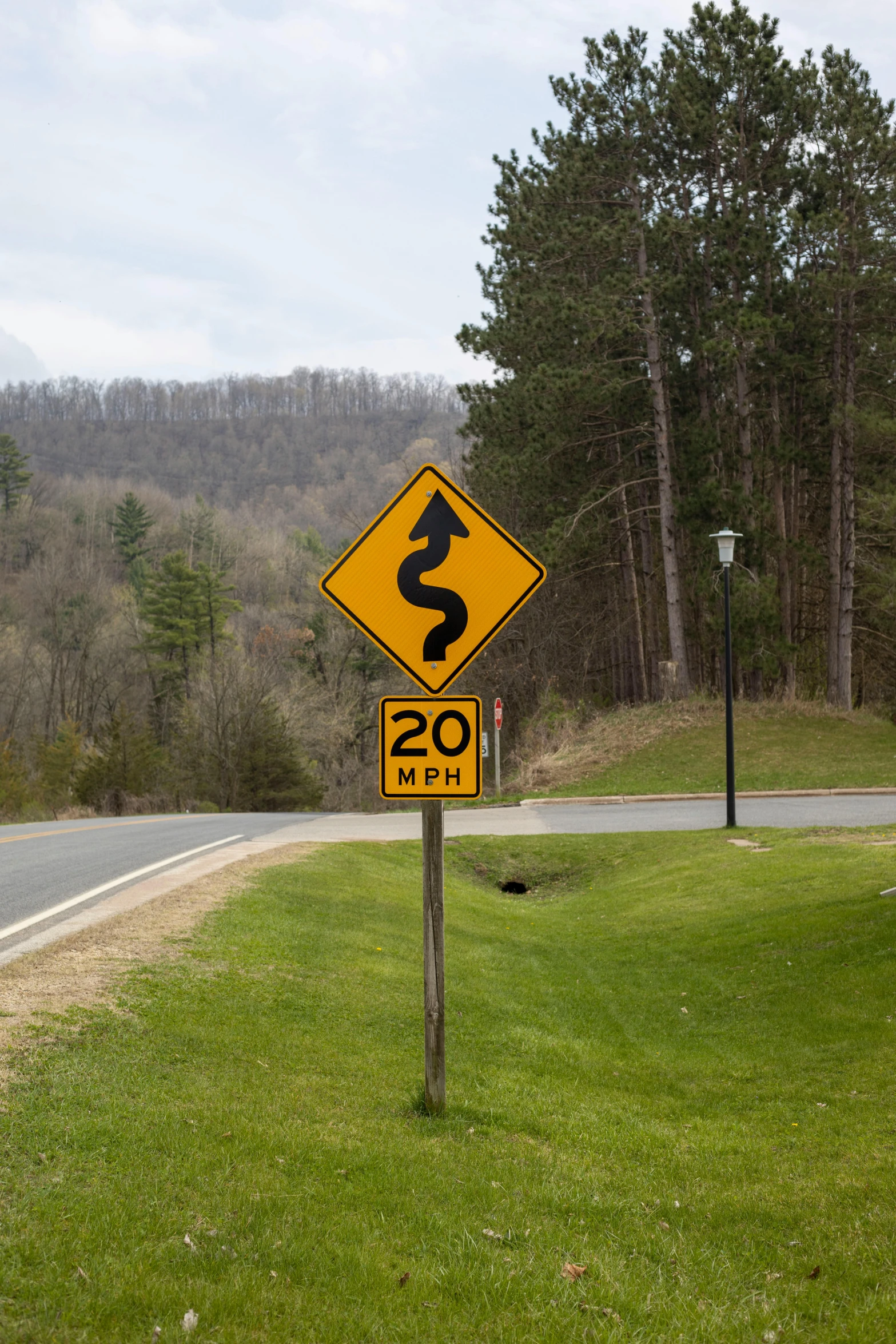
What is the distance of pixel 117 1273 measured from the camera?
3.13 metres

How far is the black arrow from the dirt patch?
2.78 metres

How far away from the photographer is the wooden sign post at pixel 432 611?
4.79 m

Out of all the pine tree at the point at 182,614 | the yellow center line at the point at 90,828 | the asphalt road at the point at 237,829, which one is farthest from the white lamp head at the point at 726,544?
the pine tree at the point at 182,614

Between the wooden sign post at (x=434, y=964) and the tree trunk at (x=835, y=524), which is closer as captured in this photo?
the wooden sign post at (x=434, y=964)

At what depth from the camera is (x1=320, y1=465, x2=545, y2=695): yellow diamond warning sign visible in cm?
484

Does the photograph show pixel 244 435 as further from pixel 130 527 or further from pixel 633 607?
pixel 633 607

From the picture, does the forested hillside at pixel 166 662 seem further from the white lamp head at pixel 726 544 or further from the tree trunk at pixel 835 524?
the tree trunk at pixel 835 524

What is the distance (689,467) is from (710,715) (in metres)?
7.31

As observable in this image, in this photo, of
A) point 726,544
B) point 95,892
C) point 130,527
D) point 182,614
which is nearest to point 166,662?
point 182,614

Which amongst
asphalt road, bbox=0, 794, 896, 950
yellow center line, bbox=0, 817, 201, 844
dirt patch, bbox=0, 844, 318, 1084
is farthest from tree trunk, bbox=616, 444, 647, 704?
dirt patch, bbox=0, 844, 318, 1084

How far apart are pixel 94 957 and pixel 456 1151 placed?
11.2 feet

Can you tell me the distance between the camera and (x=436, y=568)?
193 inches

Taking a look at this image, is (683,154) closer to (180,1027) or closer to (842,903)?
(842,903)

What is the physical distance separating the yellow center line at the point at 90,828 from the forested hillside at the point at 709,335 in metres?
12.7
